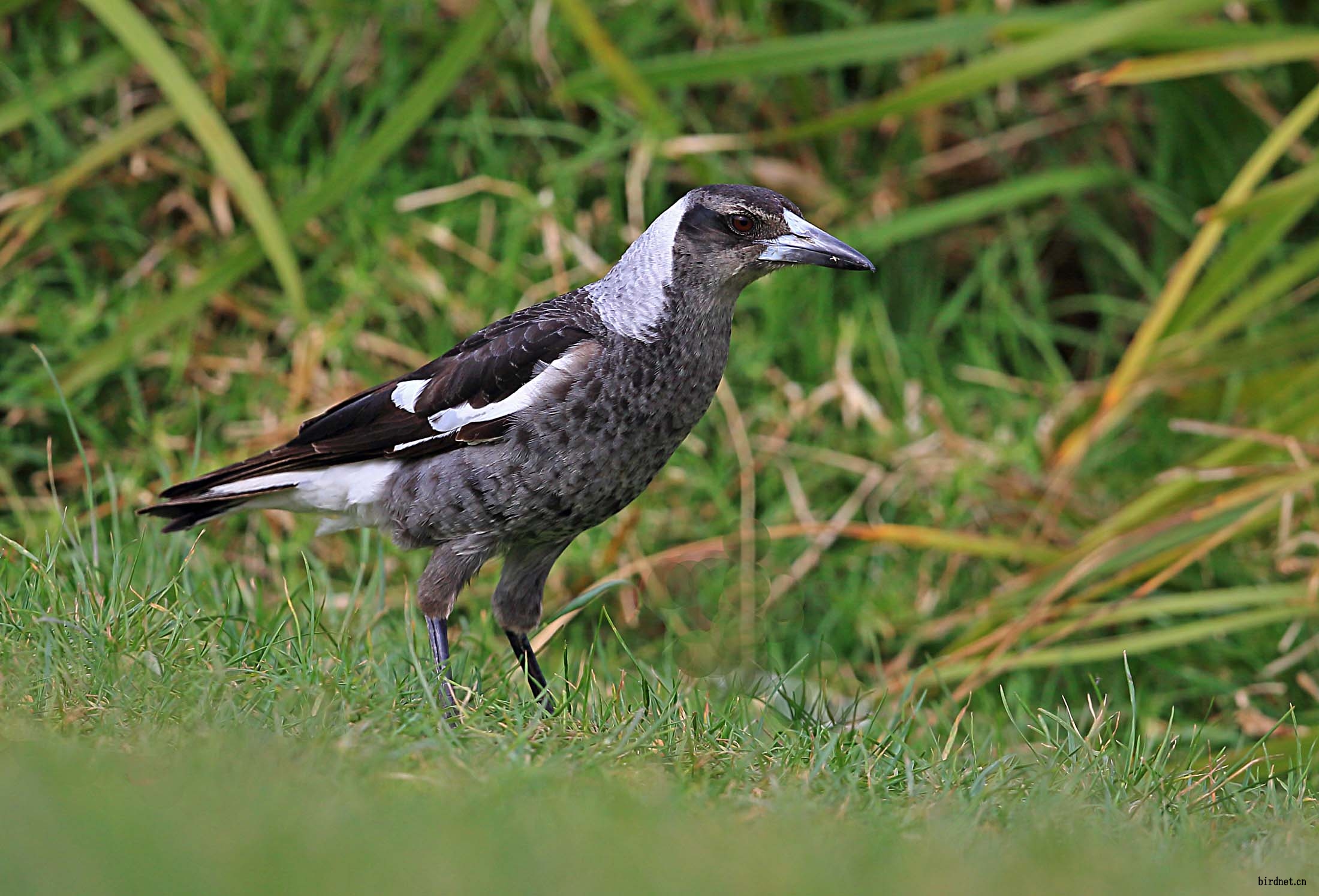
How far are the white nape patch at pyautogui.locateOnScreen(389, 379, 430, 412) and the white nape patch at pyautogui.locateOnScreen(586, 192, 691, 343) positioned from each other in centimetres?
44

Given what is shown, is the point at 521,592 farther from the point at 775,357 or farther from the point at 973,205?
the point at 973,205

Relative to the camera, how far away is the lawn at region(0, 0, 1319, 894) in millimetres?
3010

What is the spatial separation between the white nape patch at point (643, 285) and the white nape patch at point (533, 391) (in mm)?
100

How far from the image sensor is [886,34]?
15.9 ft

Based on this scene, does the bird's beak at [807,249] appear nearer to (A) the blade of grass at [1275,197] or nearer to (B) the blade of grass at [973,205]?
(A) the blade of grass at [1275,197]

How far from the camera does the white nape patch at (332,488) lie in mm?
3324

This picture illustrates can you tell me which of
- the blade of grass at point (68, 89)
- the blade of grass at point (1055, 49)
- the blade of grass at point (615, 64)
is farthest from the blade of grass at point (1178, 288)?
the blade of grass at point (68, 89)

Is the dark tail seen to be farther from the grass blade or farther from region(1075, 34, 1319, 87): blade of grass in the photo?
the grass blade

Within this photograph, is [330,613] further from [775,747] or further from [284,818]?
[284,818]

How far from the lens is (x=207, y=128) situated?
15.5 feet

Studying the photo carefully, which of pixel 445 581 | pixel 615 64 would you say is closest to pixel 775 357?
pixel 615 64

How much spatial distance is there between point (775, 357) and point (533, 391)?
7.94ft

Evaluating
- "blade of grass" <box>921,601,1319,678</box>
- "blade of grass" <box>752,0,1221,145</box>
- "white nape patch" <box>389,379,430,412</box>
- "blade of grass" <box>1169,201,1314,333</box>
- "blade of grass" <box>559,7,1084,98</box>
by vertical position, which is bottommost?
"blade of grass" <box>921,601,1319,678</box>

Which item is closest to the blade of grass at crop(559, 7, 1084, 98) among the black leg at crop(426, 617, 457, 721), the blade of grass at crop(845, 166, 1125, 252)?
the blade of grass at crop(845, 166, 1125, 252)
